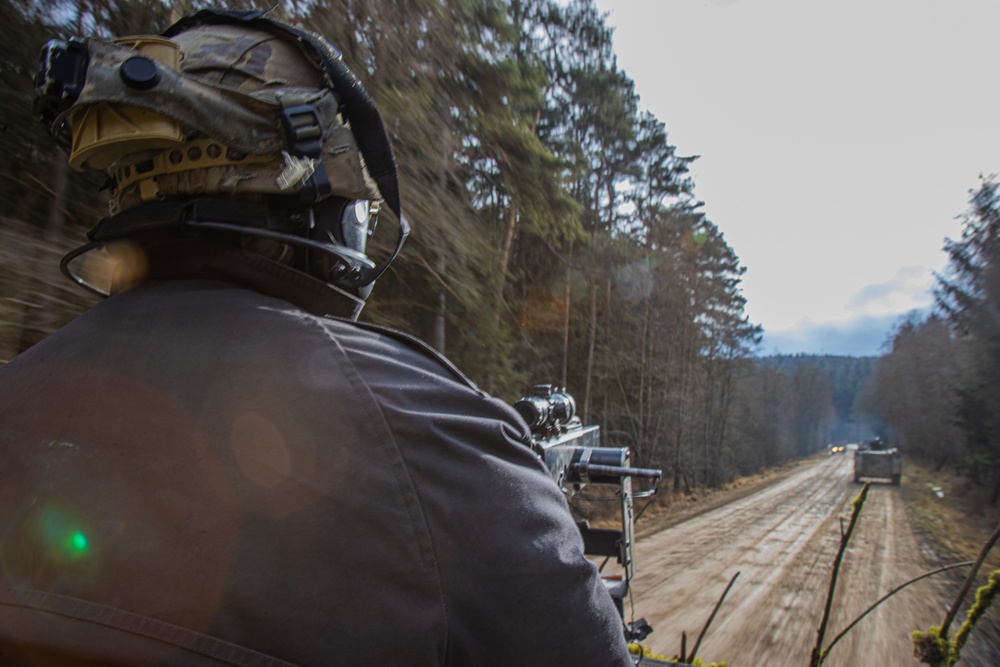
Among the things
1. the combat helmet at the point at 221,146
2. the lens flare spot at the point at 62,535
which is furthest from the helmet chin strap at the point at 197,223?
the lens flare spot at the point at 62,535

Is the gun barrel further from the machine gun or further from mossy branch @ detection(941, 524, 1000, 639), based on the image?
mossy branch @ detection(941, 524, 1000, 639)

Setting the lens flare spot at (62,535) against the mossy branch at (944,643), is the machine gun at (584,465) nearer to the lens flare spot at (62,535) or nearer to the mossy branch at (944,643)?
the mossy branch at (944,643)

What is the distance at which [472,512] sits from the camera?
0.95 m

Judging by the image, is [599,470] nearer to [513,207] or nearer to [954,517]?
[513,207]

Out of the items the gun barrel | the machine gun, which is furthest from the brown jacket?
the gun barrel

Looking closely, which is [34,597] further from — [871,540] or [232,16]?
[871,540]

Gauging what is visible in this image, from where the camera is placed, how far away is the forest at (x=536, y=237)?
14.5 ft

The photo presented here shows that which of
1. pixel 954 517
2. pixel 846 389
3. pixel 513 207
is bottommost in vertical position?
pixel 954 517

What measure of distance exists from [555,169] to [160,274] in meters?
10.1

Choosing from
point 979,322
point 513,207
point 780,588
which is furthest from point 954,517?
point 513,207

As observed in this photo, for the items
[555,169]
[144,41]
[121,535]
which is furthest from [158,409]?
[555,169]

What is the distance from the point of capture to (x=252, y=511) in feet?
2.81

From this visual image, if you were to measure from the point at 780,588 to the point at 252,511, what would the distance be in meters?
12.4

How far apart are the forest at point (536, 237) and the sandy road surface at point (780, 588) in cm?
390
